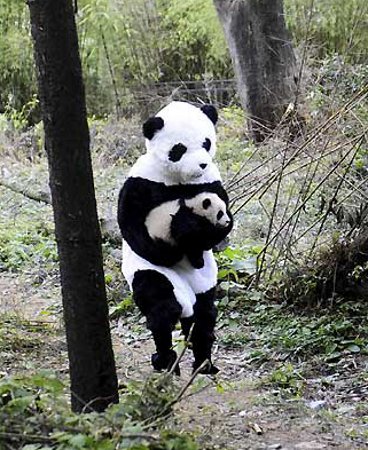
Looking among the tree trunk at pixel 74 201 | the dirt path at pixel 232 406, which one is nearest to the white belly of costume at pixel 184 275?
the dirt path at pixel 232 406

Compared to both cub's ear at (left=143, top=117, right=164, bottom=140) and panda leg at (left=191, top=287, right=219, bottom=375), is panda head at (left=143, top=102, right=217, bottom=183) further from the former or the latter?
panda leg at (left=191, top=287, right=219, bottom=375)

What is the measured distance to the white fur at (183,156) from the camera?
3.76m

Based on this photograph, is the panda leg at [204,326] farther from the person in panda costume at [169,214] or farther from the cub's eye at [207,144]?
the cub's eye at [207,144]

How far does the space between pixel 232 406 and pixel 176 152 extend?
1201 millimetres

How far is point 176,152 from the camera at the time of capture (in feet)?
12.3

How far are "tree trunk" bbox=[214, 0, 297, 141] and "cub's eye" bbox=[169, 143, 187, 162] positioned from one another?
6.87 m

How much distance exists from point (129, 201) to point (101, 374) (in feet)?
3.71

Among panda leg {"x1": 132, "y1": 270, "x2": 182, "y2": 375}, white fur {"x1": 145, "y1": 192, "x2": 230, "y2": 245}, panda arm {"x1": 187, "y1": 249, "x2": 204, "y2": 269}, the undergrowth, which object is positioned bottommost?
panda leg {"x1": 132, "y1": 270, "x2": 182, "y2": 375}

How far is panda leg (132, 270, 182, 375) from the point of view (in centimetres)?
378

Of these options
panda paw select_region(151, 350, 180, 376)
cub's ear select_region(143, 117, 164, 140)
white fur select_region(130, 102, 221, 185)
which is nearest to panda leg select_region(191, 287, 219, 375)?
panda paw select_region(151, 350, 180, 376)

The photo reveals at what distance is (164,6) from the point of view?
14.6 m

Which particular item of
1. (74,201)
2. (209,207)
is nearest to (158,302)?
(209,207)

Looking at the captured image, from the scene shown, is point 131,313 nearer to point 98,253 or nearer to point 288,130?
point 288,130

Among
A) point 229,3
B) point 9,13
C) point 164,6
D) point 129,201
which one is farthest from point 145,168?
point 9,13
